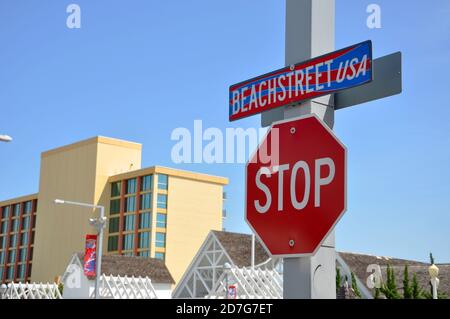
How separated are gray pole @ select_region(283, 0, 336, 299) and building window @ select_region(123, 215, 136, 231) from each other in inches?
3697

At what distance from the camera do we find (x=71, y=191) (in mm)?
110000

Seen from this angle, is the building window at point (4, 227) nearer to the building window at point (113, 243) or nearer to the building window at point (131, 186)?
the building window at point (113, 243)

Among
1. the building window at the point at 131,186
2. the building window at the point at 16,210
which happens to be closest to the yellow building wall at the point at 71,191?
the building window at the point at 131,186

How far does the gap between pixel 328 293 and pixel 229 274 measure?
3874cm

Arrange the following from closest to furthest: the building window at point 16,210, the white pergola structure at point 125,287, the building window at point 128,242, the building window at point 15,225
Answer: the white pergola structure at point 125,287 < the building window at point 128,242 < the building window at point 15,225 < the building window at point 16,210

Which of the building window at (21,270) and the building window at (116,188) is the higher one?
the building window at (116,188)

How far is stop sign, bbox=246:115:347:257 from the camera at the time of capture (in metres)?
4.24

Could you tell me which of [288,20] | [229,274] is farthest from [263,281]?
[288,20]

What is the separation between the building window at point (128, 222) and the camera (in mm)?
98062

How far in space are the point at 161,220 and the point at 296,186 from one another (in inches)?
3672

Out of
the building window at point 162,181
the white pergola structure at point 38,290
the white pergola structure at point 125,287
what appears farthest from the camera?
the building window at point 162,181

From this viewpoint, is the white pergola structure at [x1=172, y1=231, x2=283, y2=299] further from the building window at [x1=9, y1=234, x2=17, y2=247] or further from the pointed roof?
the building window at [x1=9, y1=234, x2=17, y2=247]

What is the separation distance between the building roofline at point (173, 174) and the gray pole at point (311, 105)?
92.2 meters

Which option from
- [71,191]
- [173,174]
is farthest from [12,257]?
[173,174]
